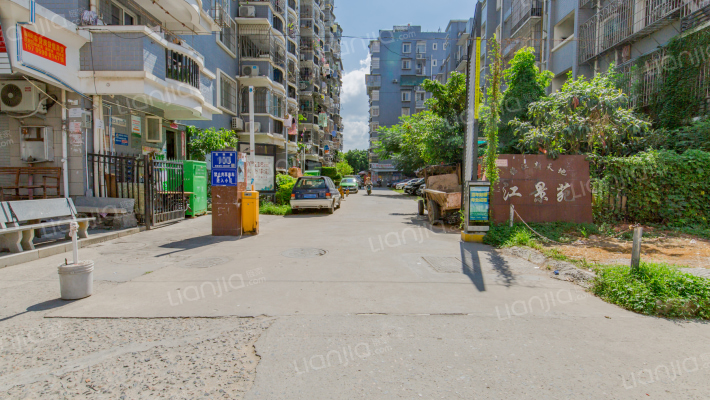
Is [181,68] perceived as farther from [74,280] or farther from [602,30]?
[602,30]

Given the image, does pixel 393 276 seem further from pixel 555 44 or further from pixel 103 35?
pixel 555 44

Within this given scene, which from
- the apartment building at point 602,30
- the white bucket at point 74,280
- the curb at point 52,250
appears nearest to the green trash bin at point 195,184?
the curb at point 52,250

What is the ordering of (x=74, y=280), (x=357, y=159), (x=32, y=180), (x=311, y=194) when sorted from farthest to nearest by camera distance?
1. (x=357, y=159)
2. (x=311, y=194)
3. (x=32, y=180)
4. (x=74, y=280)

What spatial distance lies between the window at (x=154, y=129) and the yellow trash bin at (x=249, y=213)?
18.5 ft

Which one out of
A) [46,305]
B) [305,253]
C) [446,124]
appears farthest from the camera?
[446,124]

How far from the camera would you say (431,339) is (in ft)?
12.0

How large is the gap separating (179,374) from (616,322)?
462 centimetres

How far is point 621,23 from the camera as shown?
615 inches

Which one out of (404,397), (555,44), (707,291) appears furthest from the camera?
(555,44)

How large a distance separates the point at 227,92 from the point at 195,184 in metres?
11.6

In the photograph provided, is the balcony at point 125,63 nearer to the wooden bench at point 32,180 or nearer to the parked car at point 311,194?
the wooden bench at point 32,180

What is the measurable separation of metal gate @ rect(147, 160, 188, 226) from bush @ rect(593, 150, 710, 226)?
12.4 metres

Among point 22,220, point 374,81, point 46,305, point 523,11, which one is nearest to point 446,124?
point 523,11

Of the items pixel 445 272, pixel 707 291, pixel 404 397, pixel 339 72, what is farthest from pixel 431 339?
pixel 339 72
